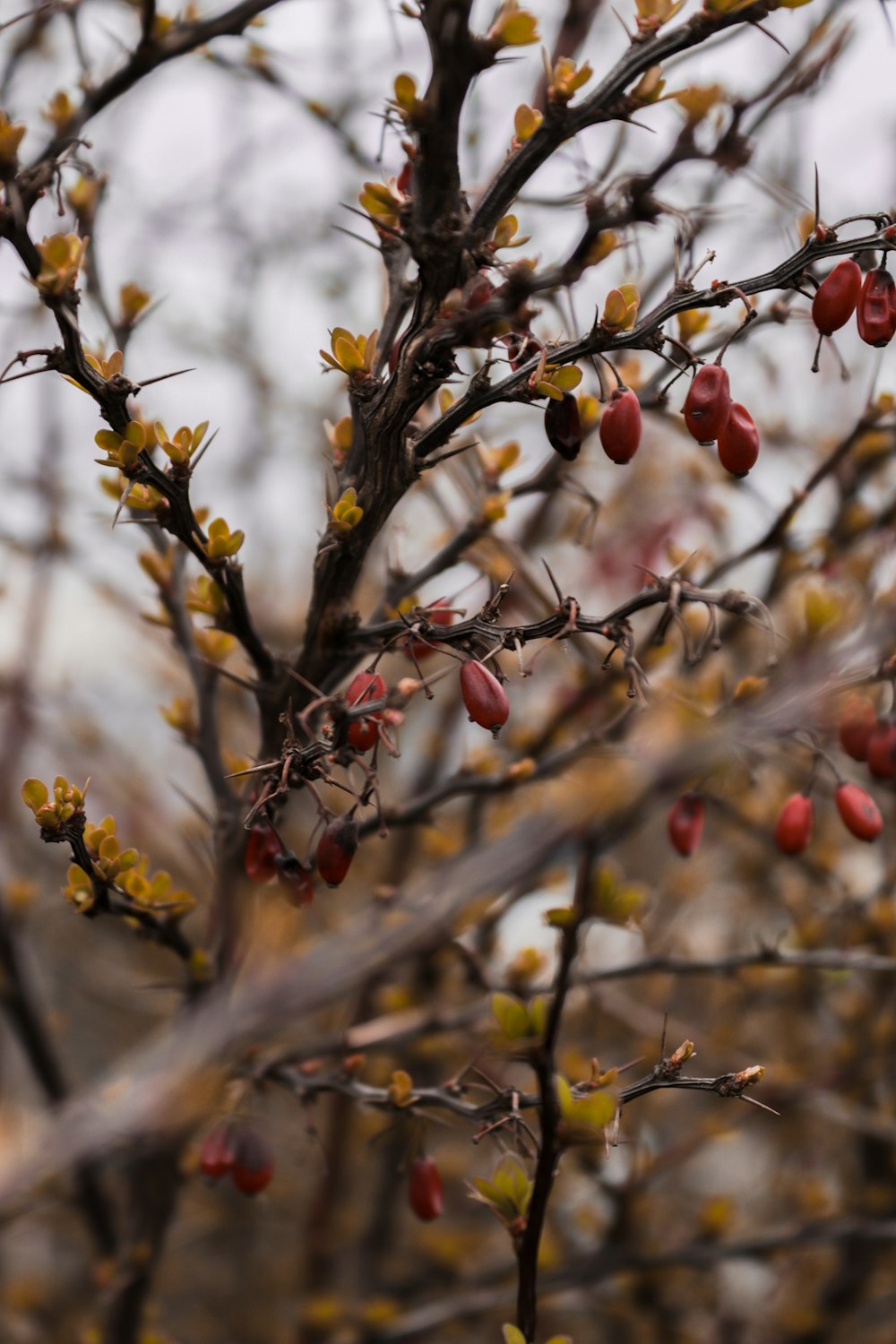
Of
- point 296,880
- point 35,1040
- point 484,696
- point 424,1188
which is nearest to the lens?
point 484,696

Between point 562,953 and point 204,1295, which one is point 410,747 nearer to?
point 204,1295

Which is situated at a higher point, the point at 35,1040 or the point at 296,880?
the point at 296,880

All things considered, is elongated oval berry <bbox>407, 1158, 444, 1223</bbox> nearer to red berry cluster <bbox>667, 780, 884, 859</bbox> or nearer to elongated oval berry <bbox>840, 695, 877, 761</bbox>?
red berry cluster <bbox>667, 780, 884, 859</bbox>

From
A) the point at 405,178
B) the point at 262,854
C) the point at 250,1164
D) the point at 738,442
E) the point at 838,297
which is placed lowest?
the point at 250,1164

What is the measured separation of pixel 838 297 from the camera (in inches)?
47.3

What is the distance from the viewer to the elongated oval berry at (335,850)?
119 centimetres

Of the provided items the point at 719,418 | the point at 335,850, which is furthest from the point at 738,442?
the point at 335,850

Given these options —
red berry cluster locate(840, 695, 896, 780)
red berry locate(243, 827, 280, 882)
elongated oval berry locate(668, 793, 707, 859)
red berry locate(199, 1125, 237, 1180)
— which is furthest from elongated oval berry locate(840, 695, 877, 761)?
red berry locate(199, 1125, 237, 1180)

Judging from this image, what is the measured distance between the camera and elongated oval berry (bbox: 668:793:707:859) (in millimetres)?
1622

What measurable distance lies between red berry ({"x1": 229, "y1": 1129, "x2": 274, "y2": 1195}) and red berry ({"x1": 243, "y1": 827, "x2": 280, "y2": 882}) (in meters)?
0.46

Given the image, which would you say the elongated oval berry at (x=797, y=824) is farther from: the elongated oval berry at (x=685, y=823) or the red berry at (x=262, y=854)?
the red berry at (x=262, y=854)

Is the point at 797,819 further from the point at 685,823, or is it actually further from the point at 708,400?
the point at 708,400

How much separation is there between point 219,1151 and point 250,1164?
0.16ft

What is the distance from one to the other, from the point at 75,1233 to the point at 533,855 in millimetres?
3303
